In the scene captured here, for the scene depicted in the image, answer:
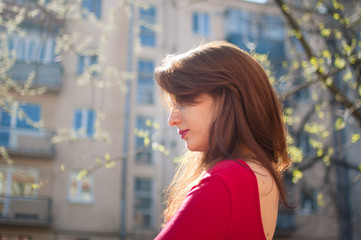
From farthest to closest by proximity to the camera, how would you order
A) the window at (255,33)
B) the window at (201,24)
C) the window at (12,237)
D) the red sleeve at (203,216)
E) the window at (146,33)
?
the window at (201,24) → the window at (255,33) → the window at (146,33) → the window at (12,237) → the red sleeve at (203,216)

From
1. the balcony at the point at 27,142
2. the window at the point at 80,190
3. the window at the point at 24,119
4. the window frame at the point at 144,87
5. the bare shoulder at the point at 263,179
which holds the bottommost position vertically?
the window at the point at 80,190

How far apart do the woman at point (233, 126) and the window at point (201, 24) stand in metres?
21.0

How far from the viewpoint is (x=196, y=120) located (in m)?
1.27

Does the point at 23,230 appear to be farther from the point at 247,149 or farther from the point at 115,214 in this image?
the point at 247,149

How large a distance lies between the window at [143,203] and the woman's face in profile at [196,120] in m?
17.9

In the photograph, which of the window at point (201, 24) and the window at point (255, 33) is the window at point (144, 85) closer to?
the window at point (201, 24)

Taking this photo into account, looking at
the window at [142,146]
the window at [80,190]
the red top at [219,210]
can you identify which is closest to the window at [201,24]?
the window at [142,146]

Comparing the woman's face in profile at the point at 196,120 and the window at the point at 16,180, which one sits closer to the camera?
the woman's face in profile at the point at 196,120

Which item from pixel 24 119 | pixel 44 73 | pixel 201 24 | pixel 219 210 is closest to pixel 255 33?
pixel 201 24

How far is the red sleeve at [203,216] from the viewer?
992mm

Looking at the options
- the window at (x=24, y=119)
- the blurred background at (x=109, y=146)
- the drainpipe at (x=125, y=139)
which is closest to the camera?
the blurred background at (x=109, y=146)

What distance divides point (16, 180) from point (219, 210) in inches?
714

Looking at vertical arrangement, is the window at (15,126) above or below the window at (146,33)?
below

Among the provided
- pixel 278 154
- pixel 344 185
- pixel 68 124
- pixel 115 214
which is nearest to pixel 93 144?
pixel 68 124
